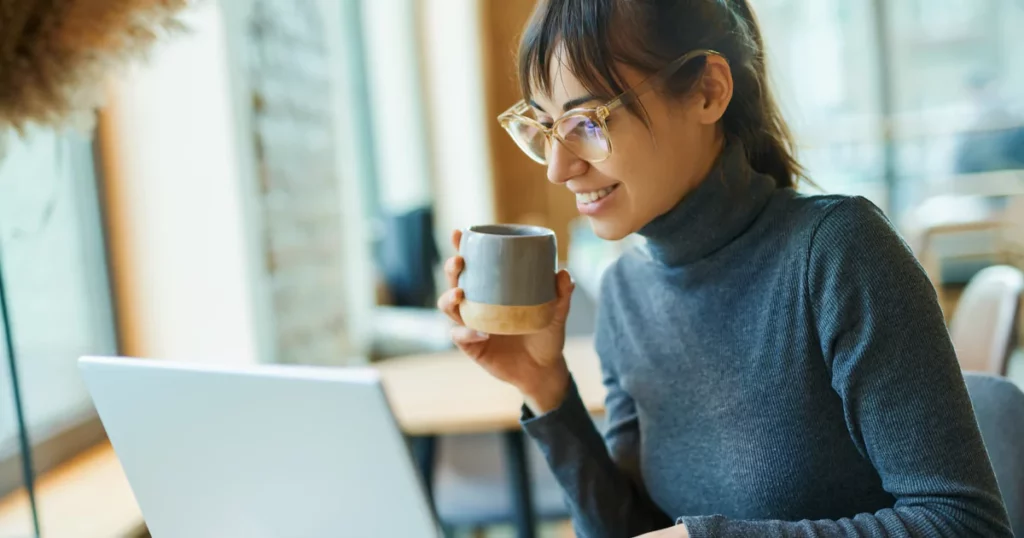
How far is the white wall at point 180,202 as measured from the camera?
171 centimetres

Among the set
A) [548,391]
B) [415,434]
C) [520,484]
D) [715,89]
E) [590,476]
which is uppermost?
[715,89]

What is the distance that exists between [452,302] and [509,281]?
8 centimetres

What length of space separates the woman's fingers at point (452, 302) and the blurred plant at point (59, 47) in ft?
1.35

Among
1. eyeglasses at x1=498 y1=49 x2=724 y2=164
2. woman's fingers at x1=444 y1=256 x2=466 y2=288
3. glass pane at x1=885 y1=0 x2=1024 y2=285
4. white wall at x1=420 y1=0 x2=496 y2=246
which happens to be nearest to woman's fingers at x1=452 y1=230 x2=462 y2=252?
woman's fingers at x1=444 y1=256 x2=466 y2=288

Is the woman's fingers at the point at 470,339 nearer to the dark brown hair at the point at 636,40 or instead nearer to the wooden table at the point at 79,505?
the dark brown hair at the point at 636,40

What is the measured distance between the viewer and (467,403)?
1736 mm

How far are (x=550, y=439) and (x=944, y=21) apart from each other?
5472 millimetres

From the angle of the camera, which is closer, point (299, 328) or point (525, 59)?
point (525, 59)

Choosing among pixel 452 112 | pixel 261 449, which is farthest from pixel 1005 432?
pixel 452 112

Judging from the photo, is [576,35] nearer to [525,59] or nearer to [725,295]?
[525,59]

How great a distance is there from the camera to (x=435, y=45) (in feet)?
15.5

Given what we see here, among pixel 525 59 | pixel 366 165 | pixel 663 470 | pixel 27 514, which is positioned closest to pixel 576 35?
pixel 525 59

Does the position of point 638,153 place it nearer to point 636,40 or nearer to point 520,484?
point 636,40

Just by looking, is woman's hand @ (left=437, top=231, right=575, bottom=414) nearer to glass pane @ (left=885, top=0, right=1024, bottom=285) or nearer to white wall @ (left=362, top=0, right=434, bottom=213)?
white wall @ (left=362, top=0, right=434, bottom=213)
